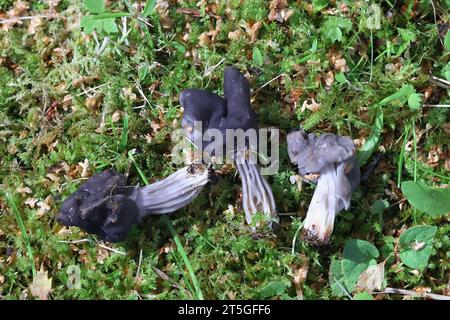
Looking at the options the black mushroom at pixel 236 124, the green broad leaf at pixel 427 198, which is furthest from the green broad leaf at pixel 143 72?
the green broad leaf at pixel 427 198

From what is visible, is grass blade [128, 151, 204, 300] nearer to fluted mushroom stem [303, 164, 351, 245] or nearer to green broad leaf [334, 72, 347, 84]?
fluted mushroom stem [303, 164, 351, 245]

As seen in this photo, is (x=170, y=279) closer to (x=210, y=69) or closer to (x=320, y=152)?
(x=320, y=152)

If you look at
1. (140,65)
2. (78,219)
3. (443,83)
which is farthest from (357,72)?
(78,219)

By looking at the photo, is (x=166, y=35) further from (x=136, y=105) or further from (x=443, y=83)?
(x=443, y=83)

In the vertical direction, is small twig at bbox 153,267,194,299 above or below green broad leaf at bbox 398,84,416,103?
below

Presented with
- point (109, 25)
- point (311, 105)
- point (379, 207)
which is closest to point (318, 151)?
point (311, 105)

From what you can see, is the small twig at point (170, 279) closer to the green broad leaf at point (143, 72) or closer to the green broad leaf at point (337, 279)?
the green broad leaf at point (337, 279)

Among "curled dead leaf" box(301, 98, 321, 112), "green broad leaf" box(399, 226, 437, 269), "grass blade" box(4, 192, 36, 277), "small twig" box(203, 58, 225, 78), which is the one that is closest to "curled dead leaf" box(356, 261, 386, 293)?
"green broad leaf" box(399, 226, 437, 269)
